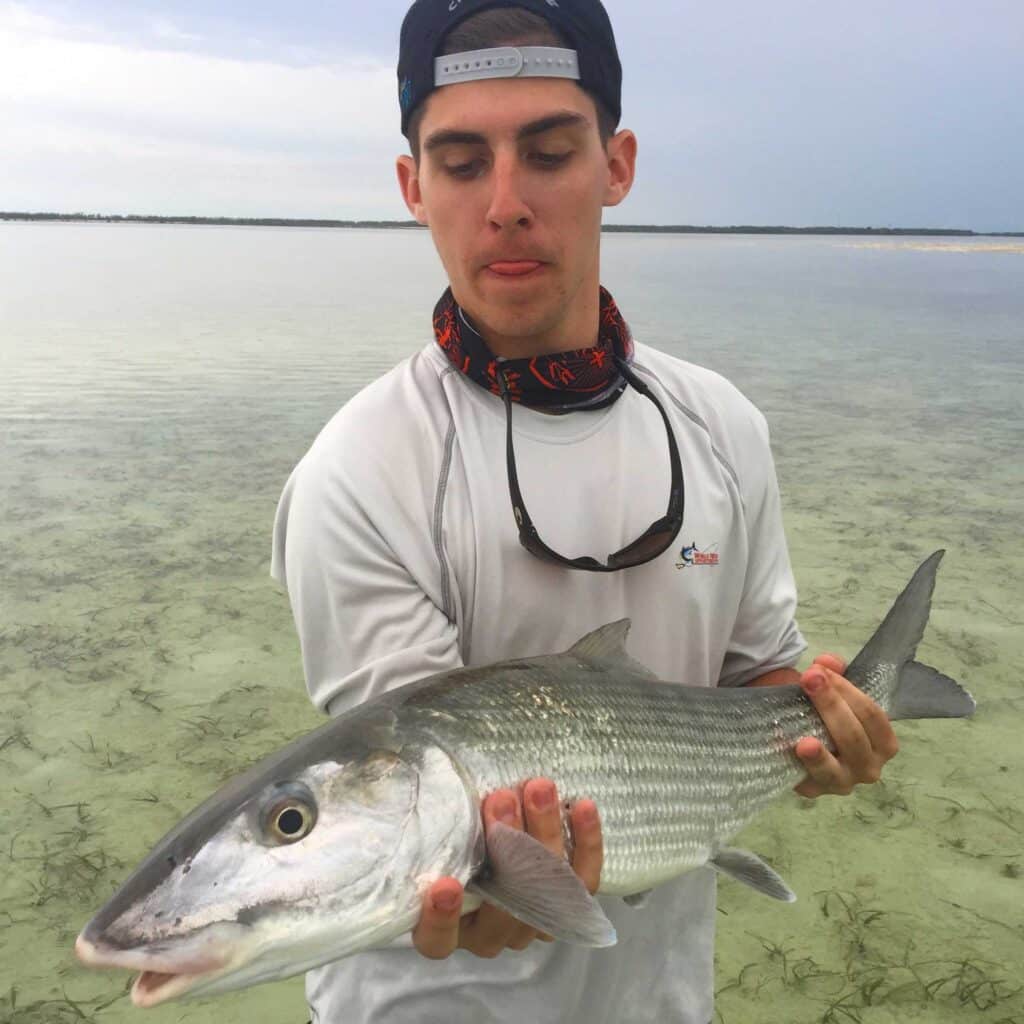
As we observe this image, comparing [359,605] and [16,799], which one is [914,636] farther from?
[16,799]

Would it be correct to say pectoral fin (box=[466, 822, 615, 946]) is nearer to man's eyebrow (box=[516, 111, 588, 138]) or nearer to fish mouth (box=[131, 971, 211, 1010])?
fish mouth (box=[131, 971, 211, 1010])

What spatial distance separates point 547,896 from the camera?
187 centimetres

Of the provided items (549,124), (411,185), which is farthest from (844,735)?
(411,185)

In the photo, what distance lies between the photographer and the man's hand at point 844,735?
261 centimetres

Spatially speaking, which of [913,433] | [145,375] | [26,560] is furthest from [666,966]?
[145,375]

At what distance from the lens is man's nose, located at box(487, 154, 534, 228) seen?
95.7 inches

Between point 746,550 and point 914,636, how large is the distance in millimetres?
634

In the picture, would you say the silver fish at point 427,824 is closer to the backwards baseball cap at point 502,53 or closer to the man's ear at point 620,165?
the man's ear at point 620,165

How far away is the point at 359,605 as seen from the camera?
2316 millimetres

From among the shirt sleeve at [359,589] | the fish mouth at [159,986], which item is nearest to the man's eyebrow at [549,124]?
the shirt sleeve at [359,589]

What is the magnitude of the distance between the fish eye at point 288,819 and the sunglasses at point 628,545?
82cm

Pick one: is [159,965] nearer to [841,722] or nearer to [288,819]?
[288,819]

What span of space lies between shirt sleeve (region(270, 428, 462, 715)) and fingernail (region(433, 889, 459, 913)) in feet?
1.76

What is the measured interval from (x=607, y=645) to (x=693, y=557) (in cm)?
38
